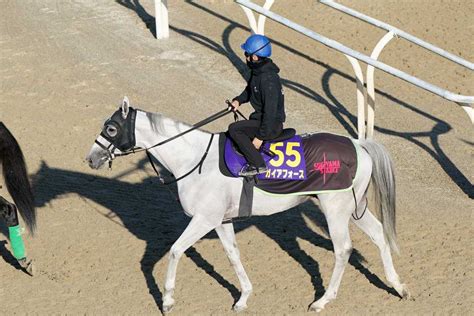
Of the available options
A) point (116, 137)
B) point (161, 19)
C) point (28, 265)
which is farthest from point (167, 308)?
point (161, 19)

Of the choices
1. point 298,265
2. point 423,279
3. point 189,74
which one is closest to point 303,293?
point 298,265

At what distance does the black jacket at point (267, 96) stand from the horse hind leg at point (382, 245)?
4.31 ft

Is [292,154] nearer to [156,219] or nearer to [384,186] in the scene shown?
[384,186]

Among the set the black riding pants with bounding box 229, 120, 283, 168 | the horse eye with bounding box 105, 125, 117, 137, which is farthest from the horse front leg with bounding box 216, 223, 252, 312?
the horse eye with bounding box 105, 125, 117, 137

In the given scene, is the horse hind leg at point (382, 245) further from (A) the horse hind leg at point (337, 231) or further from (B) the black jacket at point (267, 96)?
(B) the black jacket at point (267, 96)

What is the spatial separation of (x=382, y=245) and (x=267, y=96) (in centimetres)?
199

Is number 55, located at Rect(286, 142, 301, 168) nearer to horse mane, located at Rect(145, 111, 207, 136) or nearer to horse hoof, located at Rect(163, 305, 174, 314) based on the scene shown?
horse mane, located at Rect(145, 111, 207, 136)

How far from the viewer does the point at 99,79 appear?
51.1 ft

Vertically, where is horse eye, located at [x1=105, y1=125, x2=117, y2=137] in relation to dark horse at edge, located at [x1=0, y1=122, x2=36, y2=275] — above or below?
above

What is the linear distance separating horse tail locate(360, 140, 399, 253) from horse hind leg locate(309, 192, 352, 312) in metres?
0.42

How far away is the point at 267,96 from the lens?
8.40 metres

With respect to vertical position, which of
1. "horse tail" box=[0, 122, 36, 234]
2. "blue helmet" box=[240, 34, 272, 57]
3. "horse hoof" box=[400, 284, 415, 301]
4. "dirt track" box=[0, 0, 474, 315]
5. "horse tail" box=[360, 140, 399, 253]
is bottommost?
"dirt track" box=[0, 0, 474, 315]

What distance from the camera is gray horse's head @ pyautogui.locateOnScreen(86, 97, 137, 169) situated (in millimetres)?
8695

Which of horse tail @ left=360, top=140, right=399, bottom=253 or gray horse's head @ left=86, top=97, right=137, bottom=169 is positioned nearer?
gray horse's head @ left=86, top=97, right=137, bottom=169
